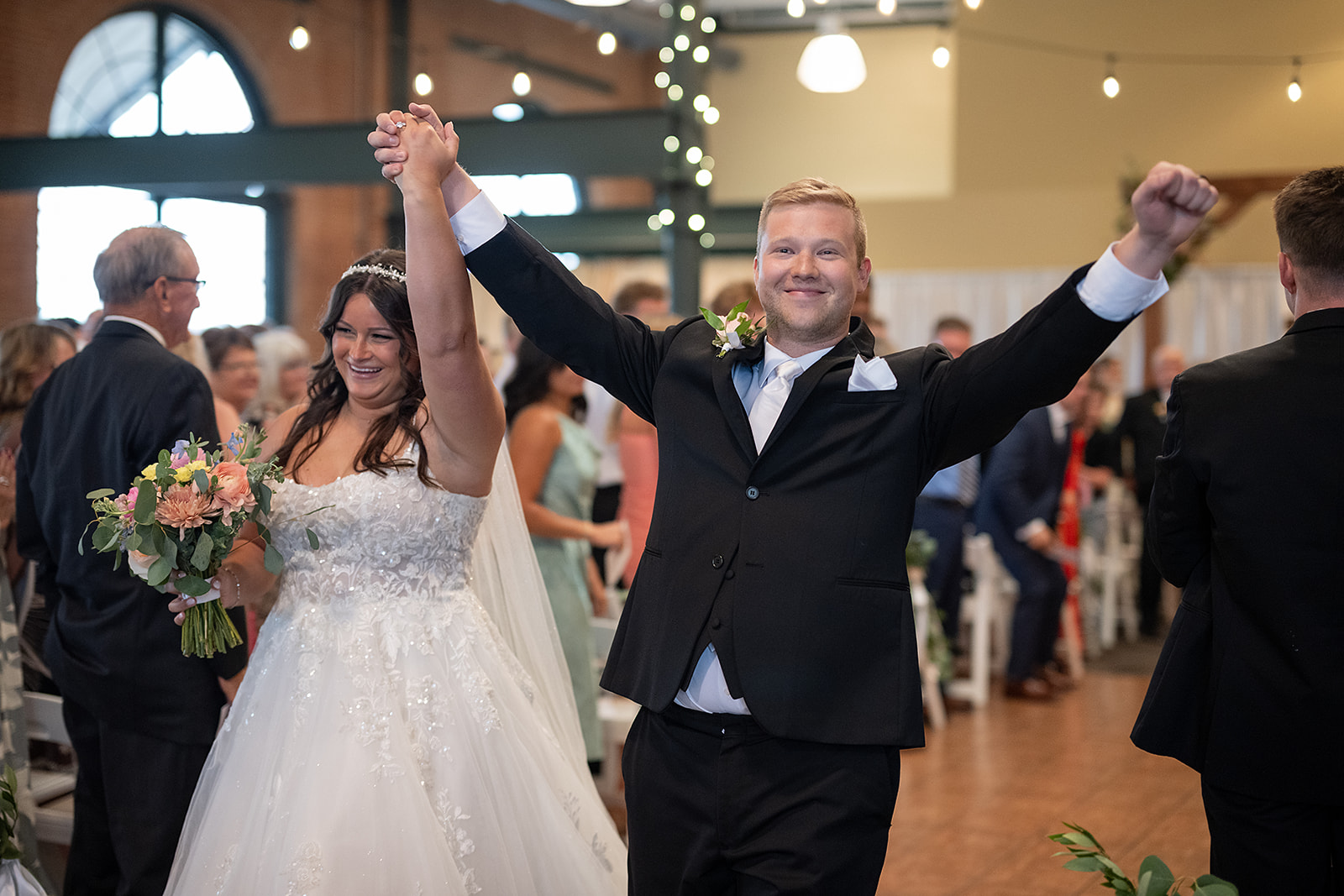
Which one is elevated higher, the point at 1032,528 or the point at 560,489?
the point at 560,489

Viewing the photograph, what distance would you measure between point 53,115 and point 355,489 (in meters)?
9.26

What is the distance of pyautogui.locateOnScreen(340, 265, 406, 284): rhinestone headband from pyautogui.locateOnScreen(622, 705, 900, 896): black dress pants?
1165mm

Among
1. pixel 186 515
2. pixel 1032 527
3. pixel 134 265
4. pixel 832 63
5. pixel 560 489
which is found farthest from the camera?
pixel 832 63

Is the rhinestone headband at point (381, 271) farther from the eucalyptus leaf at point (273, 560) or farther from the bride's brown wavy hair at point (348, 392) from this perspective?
the eucalyptus leaf at point (273, 560)

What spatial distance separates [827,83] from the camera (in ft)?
25.5

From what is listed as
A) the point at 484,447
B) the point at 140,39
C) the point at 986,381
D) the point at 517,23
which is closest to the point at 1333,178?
the point at 986,381

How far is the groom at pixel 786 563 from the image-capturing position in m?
1.95

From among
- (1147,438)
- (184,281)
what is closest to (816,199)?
(184,281)

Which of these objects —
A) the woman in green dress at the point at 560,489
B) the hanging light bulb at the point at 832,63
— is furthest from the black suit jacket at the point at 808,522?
the hanging light bulb at the point at 832,63

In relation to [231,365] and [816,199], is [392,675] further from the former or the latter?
[231,365]

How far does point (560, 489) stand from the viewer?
4.34 metres

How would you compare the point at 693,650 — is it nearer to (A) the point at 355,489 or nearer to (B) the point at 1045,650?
(A) the point at 355,489

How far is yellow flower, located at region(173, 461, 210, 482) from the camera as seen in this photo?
239cm

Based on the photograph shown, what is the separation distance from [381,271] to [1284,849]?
6.76ft
